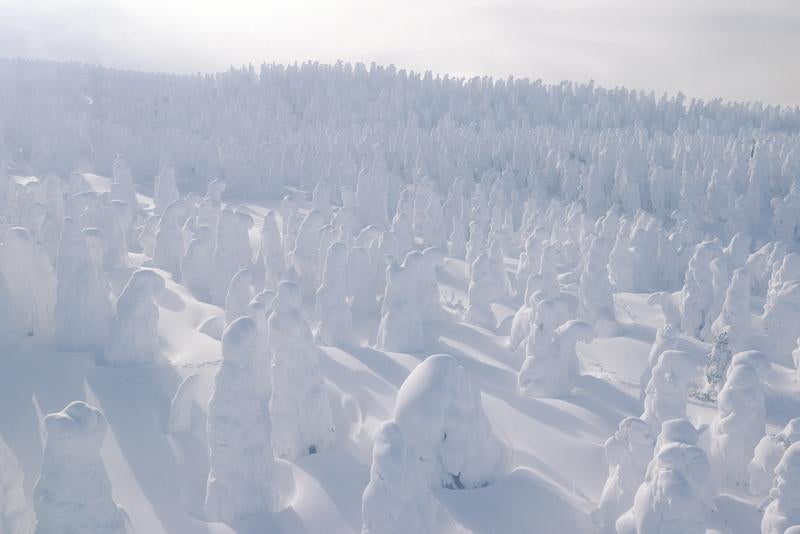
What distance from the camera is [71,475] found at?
5.95 m

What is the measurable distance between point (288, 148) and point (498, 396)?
142ft

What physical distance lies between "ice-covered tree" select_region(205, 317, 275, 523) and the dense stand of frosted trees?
2cm

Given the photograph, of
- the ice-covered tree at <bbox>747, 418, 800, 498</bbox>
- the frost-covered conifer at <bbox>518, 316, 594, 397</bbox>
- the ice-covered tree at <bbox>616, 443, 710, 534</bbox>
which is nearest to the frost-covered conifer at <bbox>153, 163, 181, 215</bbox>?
the frost-covered conifer at <bbox>518, 316, 594, 397</bbox>

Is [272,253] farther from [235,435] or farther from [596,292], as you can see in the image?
[235,435]

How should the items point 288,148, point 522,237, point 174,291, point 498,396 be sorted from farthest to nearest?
point 288,148 → point 522,237 → point 174,291 → point 498,396

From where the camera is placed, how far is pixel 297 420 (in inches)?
349

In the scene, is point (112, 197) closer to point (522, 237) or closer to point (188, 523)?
point (522, 237)

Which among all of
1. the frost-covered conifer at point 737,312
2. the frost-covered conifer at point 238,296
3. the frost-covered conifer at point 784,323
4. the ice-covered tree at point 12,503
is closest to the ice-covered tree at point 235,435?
the ice-covered tree at point 12,503

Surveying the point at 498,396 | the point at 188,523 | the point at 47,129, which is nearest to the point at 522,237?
the point at 498,396

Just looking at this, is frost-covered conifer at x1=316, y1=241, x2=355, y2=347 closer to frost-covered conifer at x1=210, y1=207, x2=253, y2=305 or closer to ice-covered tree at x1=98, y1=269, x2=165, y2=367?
ice-covered tree at x1=98, y1=269, x2=165, y2=367

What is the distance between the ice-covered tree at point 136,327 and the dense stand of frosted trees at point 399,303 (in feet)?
0.11

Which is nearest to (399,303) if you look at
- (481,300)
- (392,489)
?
(481,300)

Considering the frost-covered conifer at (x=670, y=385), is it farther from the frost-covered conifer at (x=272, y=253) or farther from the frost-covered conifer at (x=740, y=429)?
the frost-covered conifer at (x=272, y=253)

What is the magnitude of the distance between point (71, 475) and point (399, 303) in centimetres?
818
